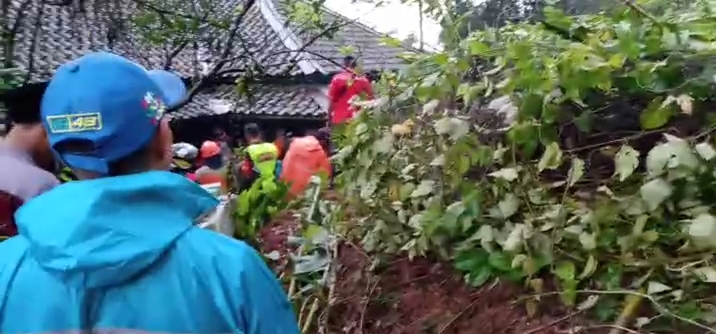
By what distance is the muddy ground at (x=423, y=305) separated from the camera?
93.8 inches

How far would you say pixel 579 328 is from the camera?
7.31ft

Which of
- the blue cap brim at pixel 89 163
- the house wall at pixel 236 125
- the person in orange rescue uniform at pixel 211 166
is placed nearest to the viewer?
the blue cap brim at pixel 89 163

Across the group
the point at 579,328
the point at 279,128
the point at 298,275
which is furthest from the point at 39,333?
the point at 279,128

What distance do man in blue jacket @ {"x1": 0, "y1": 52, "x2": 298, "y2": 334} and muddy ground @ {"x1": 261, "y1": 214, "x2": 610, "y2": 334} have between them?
A: 0.99 m

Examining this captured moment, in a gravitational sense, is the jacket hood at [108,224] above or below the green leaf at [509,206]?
above

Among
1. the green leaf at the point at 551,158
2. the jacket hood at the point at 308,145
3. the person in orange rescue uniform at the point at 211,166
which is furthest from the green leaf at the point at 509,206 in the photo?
the person in orange rescue uniform at the point at 211,166

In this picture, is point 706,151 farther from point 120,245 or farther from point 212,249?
point 120,245

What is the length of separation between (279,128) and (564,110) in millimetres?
17027

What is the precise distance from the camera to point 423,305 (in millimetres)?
2723

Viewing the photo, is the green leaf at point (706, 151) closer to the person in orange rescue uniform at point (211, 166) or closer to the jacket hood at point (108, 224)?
the jacket hood at point (108, 224)

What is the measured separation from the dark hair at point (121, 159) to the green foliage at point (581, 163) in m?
1.19

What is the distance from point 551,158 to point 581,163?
3.5 inches

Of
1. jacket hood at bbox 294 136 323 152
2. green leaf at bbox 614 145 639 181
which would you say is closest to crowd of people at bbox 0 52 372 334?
green leaf at bbox 614 145 639 181

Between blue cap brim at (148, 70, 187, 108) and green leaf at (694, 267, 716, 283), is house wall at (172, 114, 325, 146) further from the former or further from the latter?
blue cap brim at (148, 70, 187, 108)
